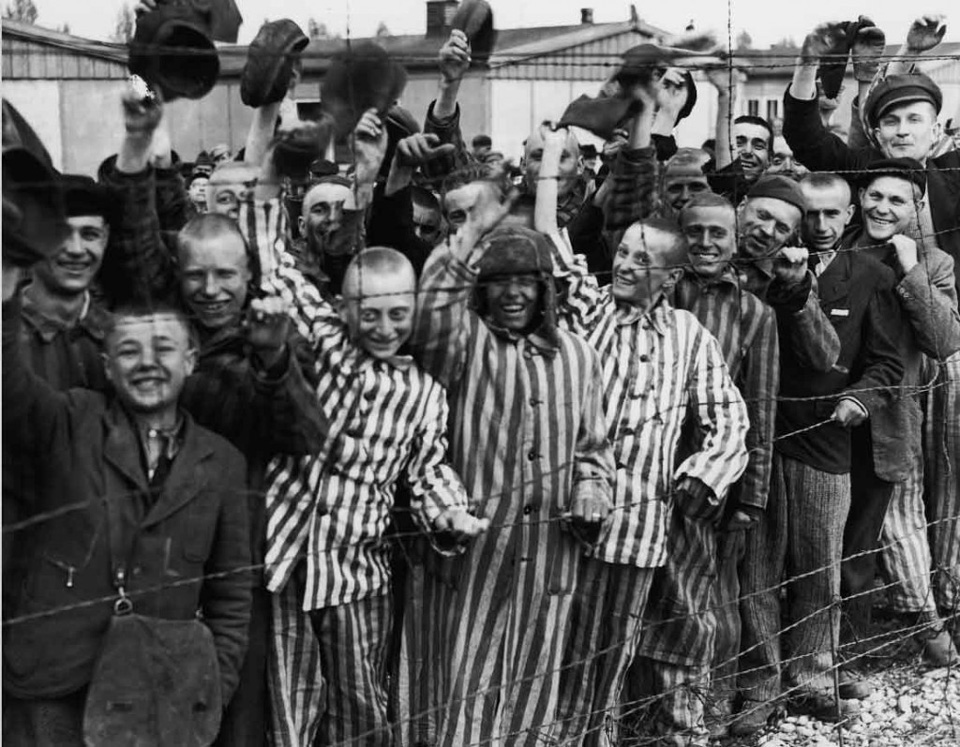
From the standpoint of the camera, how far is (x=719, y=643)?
217 inches

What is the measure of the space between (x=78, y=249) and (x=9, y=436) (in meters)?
0.52

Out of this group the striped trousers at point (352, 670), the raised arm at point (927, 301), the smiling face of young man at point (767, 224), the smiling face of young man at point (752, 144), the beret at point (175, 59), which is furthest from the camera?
the smiling face of young man at point (752, 144)

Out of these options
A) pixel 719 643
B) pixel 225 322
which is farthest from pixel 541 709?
pixel 225 322

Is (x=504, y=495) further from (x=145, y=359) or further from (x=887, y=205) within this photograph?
(x=887, y=205)

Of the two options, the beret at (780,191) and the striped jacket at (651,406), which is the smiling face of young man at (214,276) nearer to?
the striped jacket at (651,406)

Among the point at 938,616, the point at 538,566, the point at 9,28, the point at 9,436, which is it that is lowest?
the point at 938,616

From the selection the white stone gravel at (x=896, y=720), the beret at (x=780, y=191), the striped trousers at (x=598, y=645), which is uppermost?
the beret at (x=780, y=191)

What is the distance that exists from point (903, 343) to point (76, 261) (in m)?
3.21

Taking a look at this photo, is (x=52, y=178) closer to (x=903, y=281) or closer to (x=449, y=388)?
(x=449, y=388)

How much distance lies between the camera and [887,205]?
611 cm

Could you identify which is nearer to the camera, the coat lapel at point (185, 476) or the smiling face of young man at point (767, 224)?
the coat lapel at point (185, 476)

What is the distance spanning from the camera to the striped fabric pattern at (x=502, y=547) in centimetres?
469

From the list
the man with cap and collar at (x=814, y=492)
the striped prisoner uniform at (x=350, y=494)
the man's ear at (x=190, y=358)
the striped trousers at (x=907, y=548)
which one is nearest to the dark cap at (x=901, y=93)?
the man with cap and collar at (x=814, y=492)

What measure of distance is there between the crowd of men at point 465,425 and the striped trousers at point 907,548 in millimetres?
242
